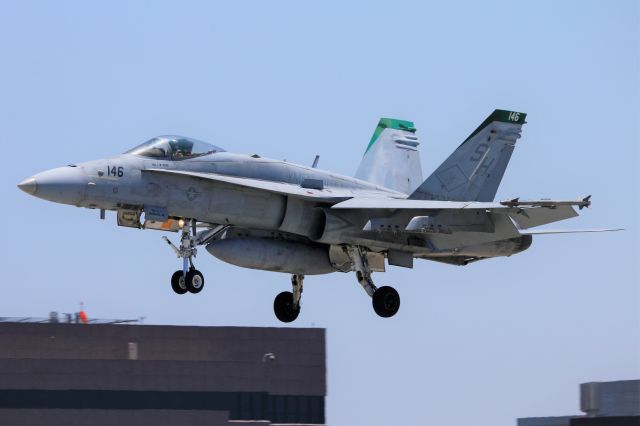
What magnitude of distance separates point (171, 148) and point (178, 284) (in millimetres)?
2500

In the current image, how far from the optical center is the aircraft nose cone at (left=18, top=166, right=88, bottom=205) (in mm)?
23250

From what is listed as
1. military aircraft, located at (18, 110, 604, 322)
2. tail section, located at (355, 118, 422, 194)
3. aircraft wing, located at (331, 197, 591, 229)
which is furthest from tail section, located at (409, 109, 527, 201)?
tail section, located at (355, 118, 422, 194)

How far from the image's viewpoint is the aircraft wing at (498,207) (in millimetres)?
24408

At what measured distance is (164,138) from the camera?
24719 mm

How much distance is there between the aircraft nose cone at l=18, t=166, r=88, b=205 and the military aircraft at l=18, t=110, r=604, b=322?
2 centimetres

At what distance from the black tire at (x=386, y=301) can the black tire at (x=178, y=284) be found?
13.6ft

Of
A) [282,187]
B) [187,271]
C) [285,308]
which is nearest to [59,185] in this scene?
[187,271]

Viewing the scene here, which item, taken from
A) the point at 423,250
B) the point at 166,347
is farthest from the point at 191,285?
the point at 166,347

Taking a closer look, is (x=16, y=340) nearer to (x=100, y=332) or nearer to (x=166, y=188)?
(x=100, y=332)

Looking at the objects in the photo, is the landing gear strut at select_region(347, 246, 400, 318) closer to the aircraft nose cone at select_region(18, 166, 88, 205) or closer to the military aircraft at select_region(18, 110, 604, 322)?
the military aircraft at select_region(18, 110, 604, 322)

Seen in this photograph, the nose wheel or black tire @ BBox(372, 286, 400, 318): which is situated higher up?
the nose wheel

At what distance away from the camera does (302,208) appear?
84.3 feet

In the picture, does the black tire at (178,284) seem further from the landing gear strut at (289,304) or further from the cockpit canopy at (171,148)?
the landing gear strut at (289,304)

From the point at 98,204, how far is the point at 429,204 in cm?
622
